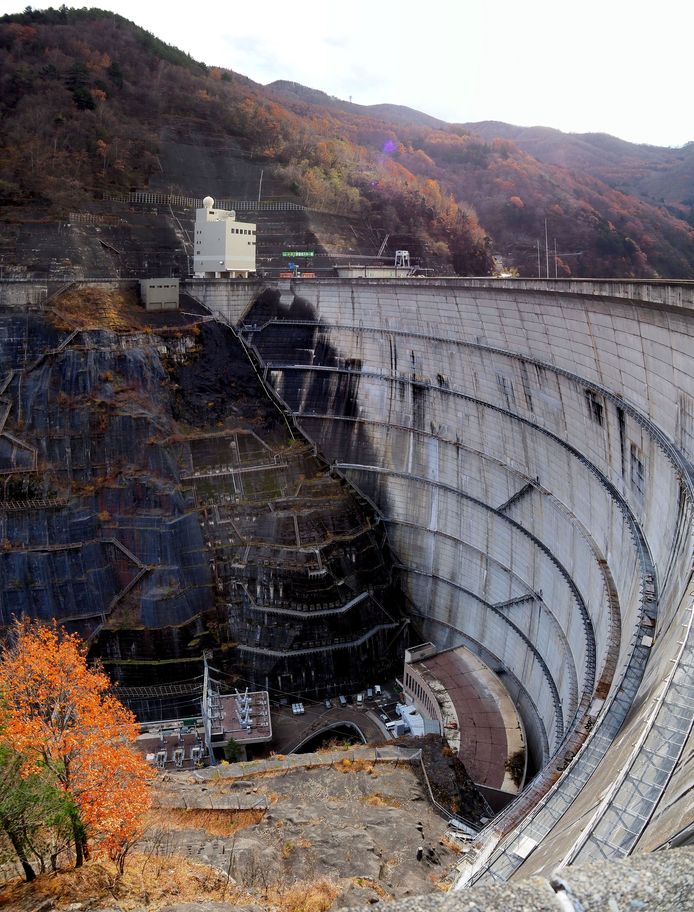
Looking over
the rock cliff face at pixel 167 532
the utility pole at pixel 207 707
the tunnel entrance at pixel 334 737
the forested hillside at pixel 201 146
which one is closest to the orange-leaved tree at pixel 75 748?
the utility pole at pixel 207 707


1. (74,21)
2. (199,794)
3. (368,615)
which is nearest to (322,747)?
(368,615)

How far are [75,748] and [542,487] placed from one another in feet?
61.8

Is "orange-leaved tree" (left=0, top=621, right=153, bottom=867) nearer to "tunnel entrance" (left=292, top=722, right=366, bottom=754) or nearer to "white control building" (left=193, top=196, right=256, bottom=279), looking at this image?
"tunnel entrance" (left=292, top=722, right=366, bottom=754)

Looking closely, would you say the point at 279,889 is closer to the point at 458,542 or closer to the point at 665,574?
the point at 665,574

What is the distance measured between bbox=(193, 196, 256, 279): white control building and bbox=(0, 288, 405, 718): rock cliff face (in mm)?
9934

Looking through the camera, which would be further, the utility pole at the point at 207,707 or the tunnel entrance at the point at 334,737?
the tunnel entrance at the point at 334,737

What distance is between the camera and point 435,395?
3312 centimetres

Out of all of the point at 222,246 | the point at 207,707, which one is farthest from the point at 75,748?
the point at 222,246

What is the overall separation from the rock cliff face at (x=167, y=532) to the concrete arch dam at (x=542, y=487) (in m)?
3.44

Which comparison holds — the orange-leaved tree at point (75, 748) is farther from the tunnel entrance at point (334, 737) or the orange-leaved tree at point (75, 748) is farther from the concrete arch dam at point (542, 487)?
the tunnel entrance at point (334, 737)

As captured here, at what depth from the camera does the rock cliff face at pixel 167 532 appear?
30484 millimetres

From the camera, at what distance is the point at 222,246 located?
4262 centimetres

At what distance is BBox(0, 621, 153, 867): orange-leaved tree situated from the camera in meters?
12.5

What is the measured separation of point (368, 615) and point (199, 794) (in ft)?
43.0
